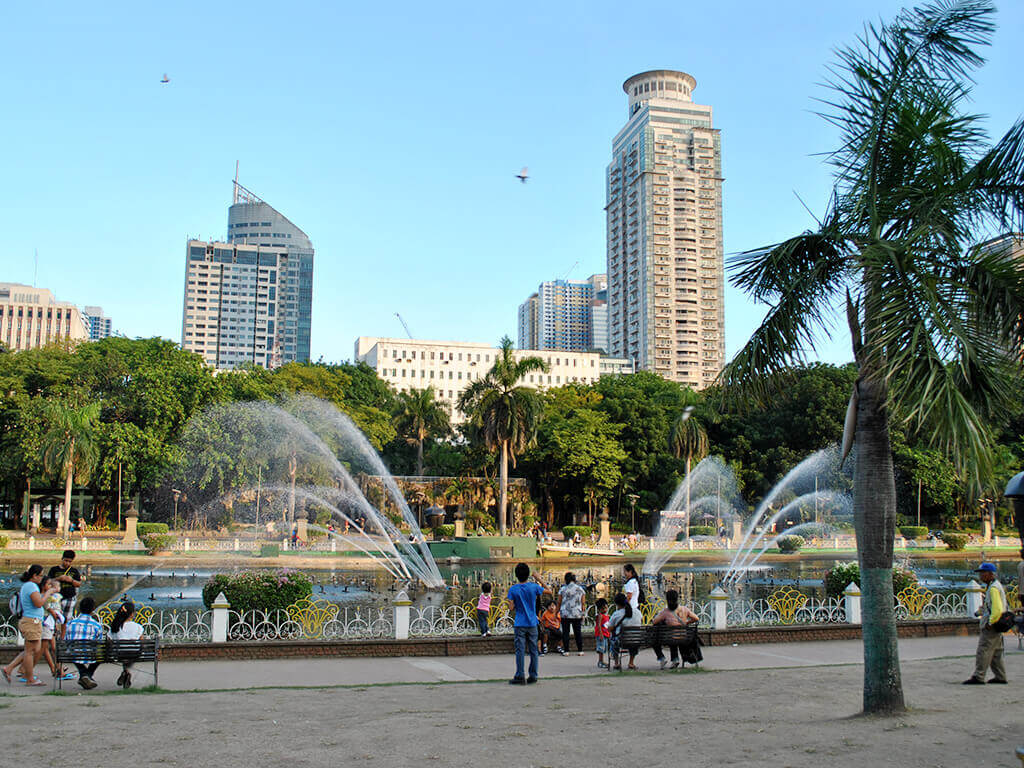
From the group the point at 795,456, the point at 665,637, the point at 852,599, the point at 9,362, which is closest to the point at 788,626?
the point at 852,599

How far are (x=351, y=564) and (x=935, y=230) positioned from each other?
35.9 meters

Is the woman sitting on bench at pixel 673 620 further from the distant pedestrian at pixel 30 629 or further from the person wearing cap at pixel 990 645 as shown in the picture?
the distant pedestrian at pixel 30 629

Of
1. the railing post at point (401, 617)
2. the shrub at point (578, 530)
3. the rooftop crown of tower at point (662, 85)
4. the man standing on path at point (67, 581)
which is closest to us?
the man standing on path at point (67, 581)

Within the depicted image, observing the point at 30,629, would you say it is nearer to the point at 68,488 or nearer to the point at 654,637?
the point at 654,637

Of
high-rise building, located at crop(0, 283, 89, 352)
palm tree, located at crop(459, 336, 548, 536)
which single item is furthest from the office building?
palm tree, located at crop(459, 336, 548, 536)

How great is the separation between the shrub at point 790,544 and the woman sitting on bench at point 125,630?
148 feet

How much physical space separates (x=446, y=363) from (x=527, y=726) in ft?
465

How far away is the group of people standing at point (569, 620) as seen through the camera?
12352mm

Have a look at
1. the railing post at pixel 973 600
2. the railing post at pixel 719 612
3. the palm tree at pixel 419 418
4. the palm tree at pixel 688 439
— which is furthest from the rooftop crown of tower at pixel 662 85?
the railing post at pixel 719 612

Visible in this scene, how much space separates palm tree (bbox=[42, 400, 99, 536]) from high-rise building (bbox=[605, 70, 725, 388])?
11276 cm

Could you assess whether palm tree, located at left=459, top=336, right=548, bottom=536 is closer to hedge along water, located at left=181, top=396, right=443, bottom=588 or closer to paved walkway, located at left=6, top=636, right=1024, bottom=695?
hedge along water, located at left=181, top=396, right=443, bottom=588

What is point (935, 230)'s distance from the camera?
934cm

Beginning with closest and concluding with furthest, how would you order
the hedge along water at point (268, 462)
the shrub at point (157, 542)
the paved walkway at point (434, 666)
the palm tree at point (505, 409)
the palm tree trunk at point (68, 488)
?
the paved walkway at point (434, 666) → the shrub at point (157, 542) → the palm tree trunk at point (68, 488) → the hedge along water at point (268, 462) → the palm tree at point (505, 409)

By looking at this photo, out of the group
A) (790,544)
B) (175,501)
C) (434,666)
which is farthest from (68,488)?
(434,666)
